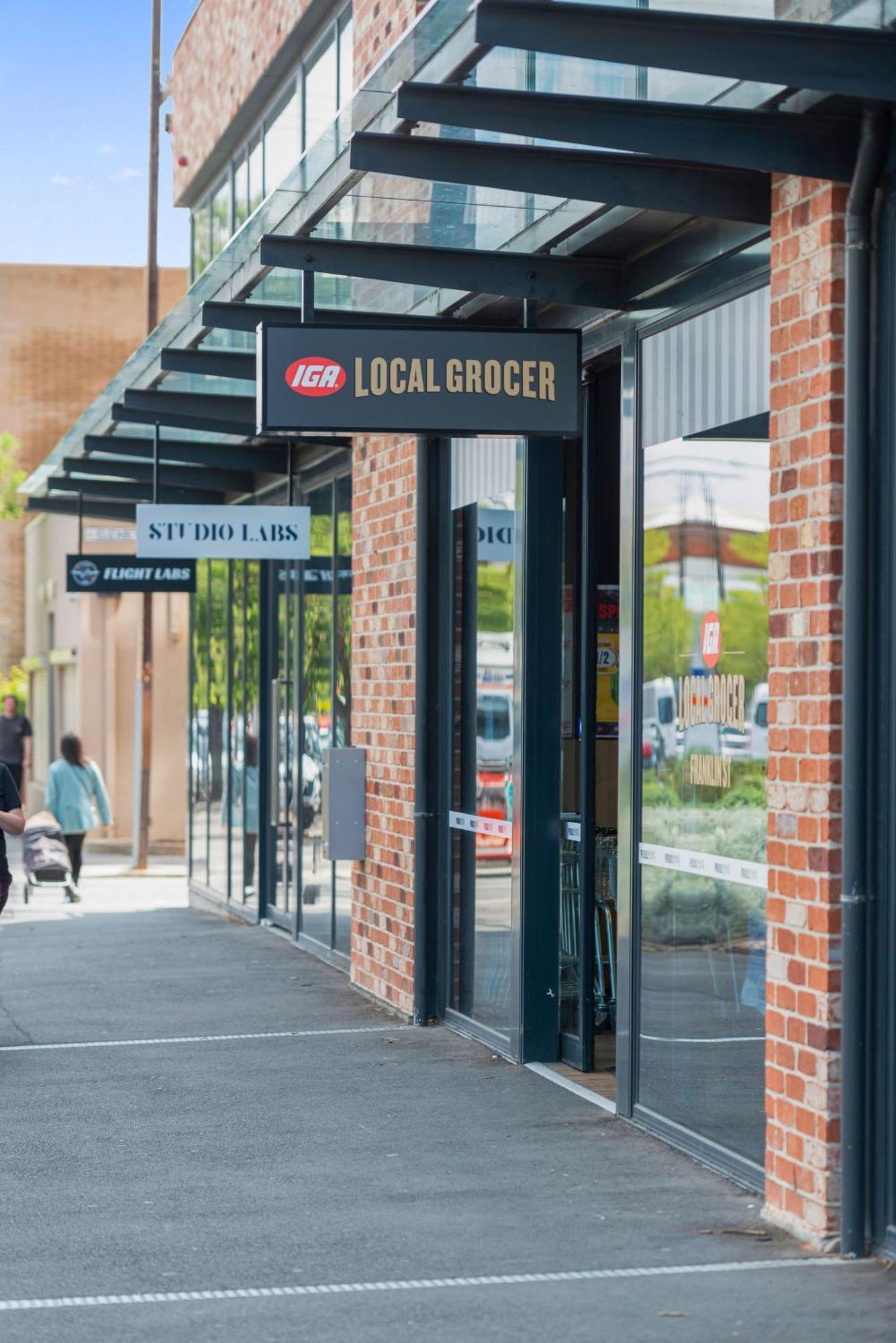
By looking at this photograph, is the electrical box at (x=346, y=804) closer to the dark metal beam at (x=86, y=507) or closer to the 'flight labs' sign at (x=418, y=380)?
the 'flight labs' sign at (x=418, y=380)

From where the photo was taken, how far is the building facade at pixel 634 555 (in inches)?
230

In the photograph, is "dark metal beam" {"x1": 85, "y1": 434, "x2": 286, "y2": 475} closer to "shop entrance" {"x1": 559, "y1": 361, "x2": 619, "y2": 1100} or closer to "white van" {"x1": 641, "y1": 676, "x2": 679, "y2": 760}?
"shop entrance" {"x1": 559, "y1": 361, "x2": 619, "y2": 1100}

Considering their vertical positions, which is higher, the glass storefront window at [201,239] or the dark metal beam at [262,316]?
the glass storefront window at [201,239]

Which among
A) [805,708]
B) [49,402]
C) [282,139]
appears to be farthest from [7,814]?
[49,402]

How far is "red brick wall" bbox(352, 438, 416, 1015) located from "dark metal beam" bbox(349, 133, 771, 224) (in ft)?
12.9

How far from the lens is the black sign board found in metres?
17.3

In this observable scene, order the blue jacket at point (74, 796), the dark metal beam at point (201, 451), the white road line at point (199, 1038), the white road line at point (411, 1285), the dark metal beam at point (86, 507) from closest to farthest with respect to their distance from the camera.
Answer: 1. the white road line at point (411, 1285)
2. the white road line at point (199, 1038)
3. the dark metal beam at point (201, 451)
4. the dark metal beam at point (86, 507)
5. the blue jacket at point (74, 796)

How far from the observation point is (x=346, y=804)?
37.2ft

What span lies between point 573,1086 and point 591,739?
158 cm

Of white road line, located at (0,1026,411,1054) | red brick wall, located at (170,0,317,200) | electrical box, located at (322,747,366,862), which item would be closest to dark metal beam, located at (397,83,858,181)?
white road line, located at (0,1026,411,1054)

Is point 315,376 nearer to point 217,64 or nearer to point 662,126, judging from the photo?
point 662,126

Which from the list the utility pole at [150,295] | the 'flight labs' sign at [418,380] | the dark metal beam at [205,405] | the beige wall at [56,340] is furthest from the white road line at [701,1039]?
the beige wall at [56,340]

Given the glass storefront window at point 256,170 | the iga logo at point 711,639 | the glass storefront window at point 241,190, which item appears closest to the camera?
the iga logo at point 711,639

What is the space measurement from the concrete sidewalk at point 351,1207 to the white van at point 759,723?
5.07ft
